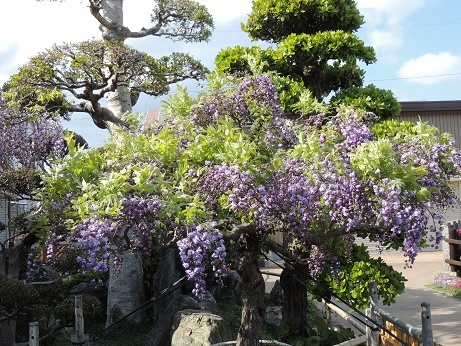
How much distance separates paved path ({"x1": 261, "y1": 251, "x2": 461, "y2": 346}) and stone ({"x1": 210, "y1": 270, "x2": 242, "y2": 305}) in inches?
142

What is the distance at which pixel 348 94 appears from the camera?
13172mm

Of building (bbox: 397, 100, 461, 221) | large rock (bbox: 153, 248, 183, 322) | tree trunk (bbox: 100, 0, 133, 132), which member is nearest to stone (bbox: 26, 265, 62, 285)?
large rock (bbox: 153, 248, 183, 322)

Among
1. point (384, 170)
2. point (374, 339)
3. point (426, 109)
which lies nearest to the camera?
point (384, 170)

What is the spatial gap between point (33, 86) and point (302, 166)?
339 inches

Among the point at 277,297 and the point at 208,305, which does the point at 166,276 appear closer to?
the point at 208,305

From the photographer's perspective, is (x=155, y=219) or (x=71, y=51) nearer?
(x=155, y=219)

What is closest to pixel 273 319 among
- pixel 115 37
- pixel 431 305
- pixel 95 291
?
pixel 95 291

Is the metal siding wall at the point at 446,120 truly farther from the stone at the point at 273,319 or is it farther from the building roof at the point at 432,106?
the stone at the point at 273,319

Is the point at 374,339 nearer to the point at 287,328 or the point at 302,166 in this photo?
the point at 287,328

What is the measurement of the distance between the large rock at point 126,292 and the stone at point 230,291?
6.10 ft

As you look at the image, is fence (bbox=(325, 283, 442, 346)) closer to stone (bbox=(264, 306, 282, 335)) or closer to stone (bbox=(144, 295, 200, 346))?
stone (bbox=(264, 306, 282, 335))

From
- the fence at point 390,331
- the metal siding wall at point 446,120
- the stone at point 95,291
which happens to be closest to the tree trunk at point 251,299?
the fence at point 390,331

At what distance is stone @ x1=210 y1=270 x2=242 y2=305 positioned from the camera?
1423 centimetres

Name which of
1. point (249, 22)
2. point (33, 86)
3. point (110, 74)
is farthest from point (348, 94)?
point (33, 86)
